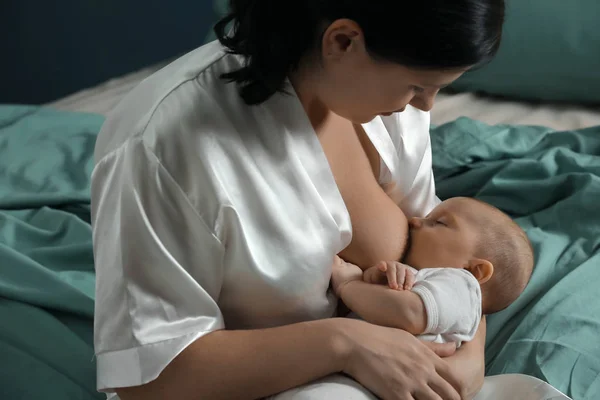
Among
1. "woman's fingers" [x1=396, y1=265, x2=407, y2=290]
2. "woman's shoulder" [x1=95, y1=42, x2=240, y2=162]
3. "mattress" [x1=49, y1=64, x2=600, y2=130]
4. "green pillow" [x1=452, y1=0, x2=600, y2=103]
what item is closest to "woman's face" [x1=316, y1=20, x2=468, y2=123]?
"woman's shoulder" [x1=95, y1=42, x2=240, y2=162]

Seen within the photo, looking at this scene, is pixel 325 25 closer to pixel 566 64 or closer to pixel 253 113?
pixel 253 113

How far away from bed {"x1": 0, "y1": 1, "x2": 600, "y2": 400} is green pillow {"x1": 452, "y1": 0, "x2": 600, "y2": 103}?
31mm

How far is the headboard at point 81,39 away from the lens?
2393 mm

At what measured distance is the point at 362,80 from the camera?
0.76 metres

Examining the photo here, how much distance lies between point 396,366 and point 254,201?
26 cm

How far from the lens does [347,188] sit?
980 mm

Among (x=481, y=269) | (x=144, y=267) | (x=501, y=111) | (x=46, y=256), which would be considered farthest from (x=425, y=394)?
(x=501, y=111)

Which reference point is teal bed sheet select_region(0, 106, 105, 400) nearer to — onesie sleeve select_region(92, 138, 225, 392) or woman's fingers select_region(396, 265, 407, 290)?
onesie sleeve select_region(92, 138, 225, 392)

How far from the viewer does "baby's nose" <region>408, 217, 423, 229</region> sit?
3.50ft

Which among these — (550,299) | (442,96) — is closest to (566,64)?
(442,96)

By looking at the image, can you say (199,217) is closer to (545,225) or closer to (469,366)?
(469,366)

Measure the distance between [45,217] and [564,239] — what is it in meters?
1.02

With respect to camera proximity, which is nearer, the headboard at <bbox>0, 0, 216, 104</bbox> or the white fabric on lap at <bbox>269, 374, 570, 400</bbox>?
the white fabric on lap at <bbox>269, 374, 570, 400</bbox>

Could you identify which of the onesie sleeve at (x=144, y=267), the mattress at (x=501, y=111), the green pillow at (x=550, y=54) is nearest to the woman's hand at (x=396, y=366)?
the onesie sleeve at (x=144, y=267)
